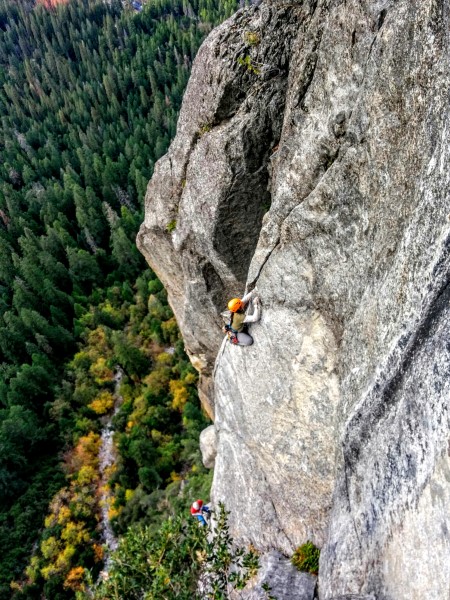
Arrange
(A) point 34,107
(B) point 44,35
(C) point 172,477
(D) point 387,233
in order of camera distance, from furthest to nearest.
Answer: (B) point 44,35, (A) point 34,107, (C) point 172,477, (D) point 387,233

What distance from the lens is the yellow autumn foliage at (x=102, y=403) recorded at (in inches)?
2384

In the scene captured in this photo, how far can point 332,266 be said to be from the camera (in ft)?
43.1

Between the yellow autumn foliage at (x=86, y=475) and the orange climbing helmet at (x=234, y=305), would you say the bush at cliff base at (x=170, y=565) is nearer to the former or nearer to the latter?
the orange climbing helmet at (x=234, y=305)

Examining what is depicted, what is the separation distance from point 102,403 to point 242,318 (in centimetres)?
4996

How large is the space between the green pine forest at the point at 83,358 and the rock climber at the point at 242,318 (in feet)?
23.9

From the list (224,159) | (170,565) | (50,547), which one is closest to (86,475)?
(50,547)

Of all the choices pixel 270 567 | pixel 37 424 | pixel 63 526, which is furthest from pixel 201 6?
pixel 270 567

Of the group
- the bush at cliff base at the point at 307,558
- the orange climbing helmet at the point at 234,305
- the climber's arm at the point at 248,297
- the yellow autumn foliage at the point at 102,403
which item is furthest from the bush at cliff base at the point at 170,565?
the yellow autumn foliage at the point at 102,403

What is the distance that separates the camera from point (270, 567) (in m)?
16.1

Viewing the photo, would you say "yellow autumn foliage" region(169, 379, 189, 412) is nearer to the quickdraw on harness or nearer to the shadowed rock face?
the shadowed rock face

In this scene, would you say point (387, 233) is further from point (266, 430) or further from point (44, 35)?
point (44, 35)

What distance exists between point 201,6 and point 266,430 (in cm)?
22403

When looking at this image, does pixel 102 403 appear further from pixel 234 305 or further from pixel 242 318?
pixel 234 305

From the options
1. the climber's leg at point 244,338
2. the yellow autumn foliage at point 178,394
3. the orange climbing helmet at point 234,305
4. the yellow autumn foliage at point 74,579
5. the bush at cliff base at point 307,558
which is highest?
the orange climbing helmet at point 234,305
